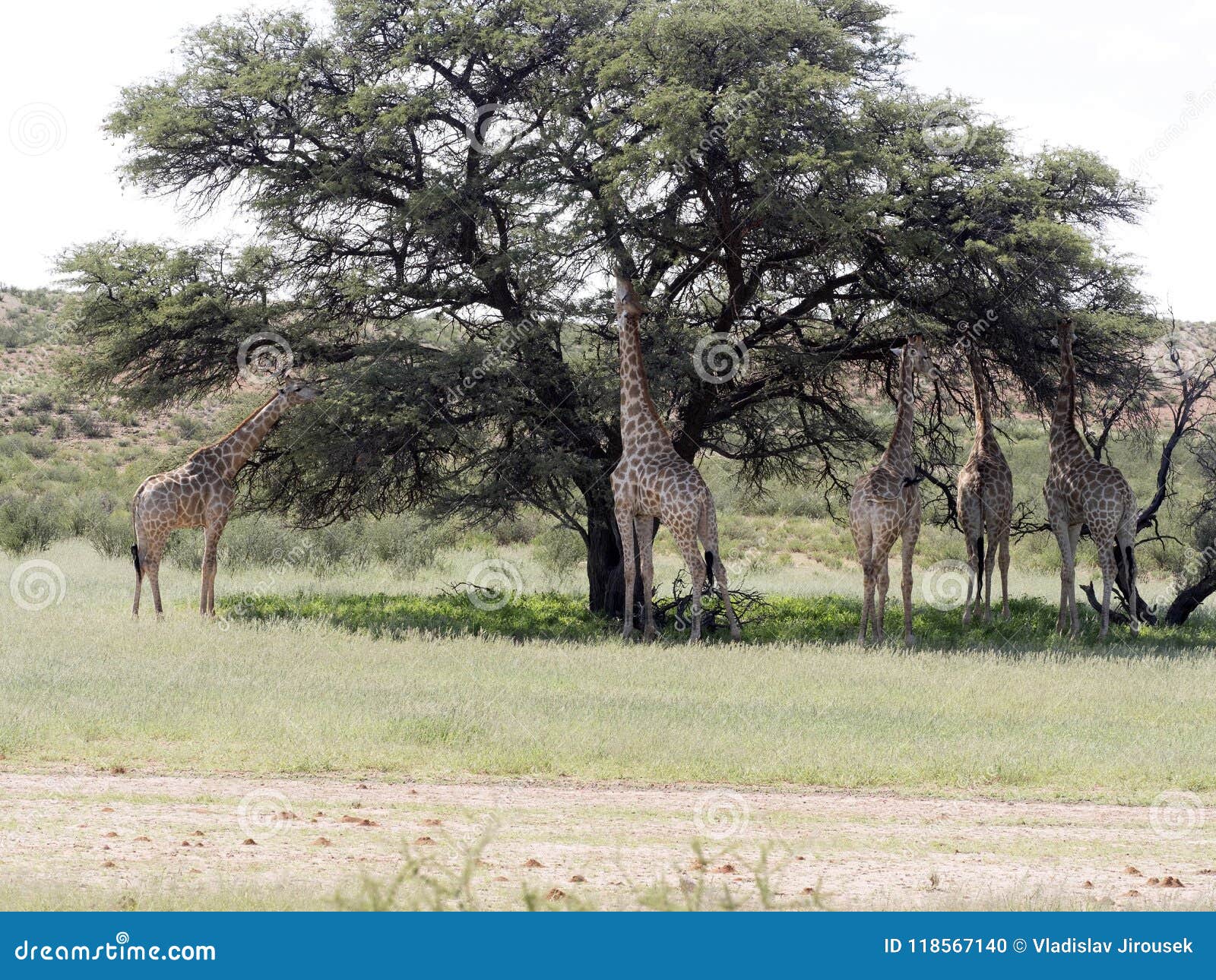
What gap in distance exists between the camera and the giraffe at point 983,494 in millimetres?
17734

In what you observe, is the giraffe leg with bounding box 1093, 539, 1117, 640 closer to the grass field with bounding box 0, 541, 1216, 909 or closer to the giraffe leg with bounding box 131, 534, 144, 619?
the grass field with bounding box 0, 541, 1216, 909

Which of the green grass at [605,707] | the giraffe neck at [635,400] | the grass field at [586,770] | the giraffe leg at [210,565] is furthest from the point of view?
the giraffe leg at [210,565]

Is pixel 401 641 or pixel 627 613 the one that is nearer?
pixel 401 641

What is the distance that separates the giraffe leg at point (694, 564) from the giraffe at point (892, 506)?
1.92 meters

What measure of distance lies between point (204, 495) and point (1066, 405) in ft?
37.3

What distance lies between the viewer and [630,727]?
33.3 ft

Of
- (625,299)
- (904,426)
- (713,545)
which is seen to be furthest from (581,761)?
(625,299)

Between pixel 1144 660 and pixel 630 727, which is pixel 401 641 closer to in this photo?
pixel 630 727

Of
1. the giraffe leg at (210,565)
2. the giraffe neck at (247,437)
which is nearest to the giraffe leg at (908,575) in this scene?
the giraffe neck at (247,437)

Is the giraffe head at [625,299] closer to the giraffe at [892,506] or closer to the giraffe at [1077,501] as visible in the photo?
the giraffe at [892,506]

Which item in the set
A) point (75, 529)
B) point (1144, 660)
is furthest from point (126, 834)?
point (75, 529)

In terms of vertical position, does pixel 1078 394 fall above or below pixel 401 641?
above

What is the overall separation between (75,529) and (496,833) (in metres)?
29.4

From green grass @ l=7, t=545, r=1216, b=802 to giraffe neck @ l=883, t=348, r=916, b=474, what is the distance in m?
2.36
